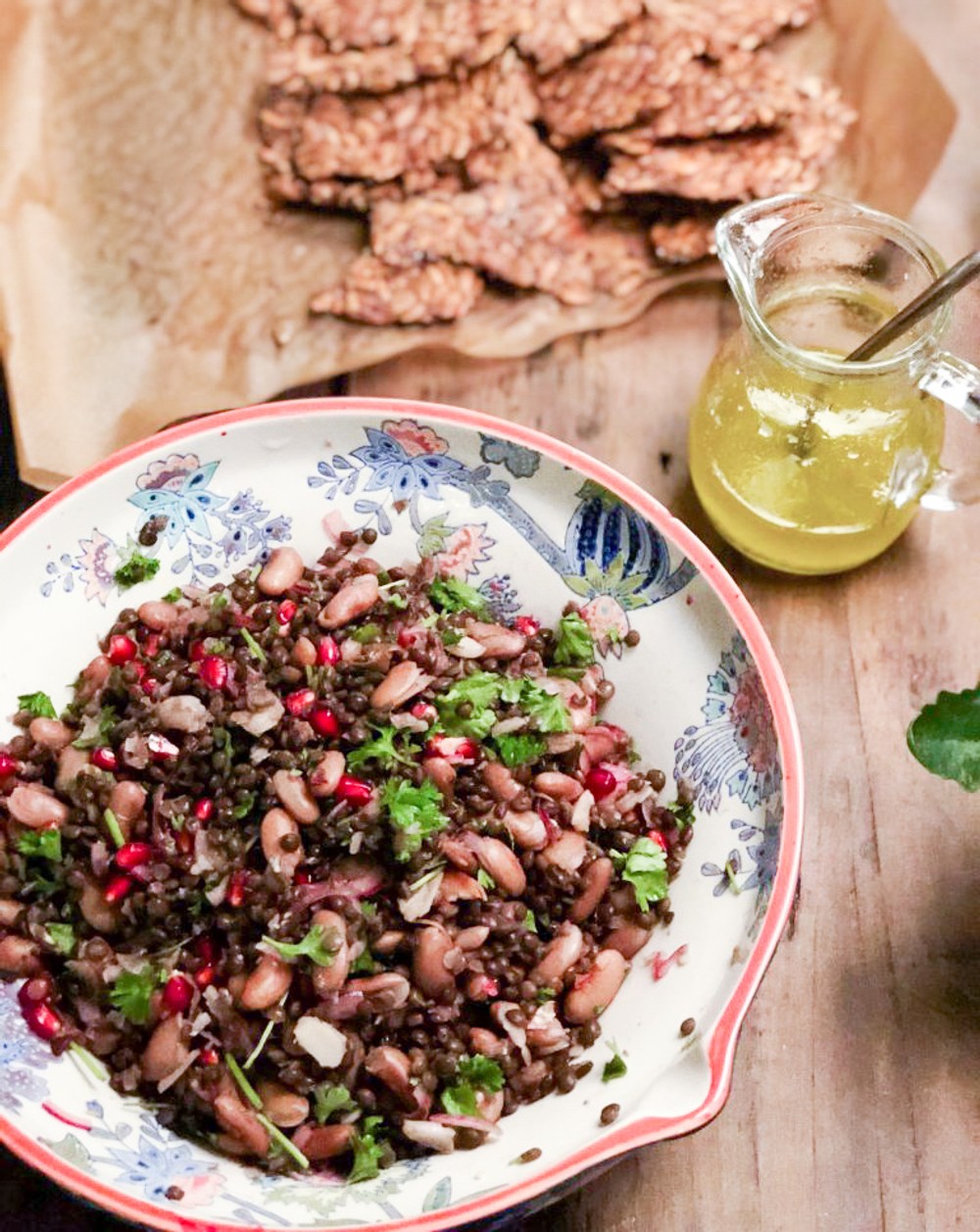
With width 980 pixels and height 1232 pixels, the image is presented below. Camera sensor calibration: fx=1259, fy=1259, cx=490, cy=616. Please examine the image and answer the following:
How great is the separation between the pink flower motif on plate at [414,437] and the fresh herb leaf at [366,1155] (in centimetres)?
79

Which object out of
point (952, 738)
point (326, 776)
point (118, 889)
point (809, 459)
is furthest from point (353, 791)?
point (809, 459)

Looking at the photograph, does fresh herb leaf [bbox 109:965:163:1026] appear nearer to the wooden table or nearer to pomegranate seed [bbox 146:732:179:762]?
pomegranate seed [bbox 146:732:179:762]

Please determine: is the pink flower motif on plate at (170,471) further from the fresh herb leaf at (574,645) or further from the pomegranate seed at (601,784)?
the pomegranate seed at (601,784)

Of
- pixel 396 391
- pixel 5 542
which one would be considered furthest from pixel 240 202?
pixel 5 542

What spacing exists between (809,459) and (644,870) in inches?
25.6

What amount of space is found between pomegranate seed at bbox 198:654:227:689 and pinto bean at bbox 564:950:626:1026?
515 mm

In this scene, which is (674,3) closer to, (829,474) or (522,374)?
(522,374)

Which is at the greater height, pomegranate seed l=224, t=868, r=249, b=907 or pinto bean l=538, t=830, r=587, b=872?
pomegranate seed l=224, t=868, r=249, b=907

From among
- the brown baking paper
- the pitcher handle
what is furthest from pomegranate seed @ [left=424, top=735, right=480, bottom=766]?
the brown baking paper

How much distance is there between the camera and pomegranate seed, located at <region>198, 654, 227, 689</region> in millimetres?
1417

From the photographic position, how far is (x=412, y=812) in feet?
4.38

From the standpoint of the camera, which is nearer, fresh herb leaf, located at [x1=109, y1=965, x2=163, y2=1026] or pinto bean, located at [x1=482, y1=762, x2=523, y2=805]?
fresh herb leaf, located at [x1=109, y1=965, x2=163, y2=1026]

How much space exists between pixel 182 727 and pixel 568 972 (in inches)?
19.7

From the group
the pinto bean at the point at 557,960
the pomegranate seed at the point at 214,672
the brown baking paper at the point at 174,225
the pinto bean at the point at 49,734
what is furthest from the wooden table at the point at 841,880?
the pomegranate seed at the point at 214,672
